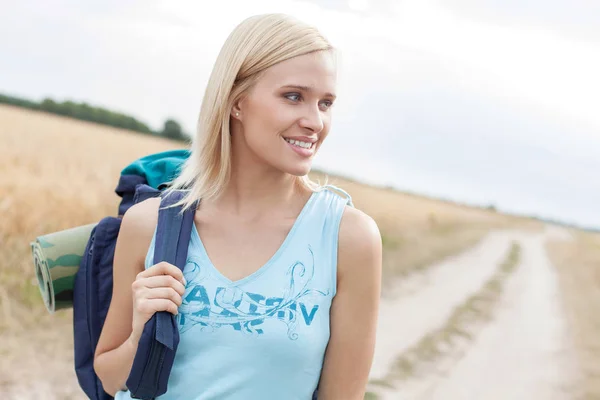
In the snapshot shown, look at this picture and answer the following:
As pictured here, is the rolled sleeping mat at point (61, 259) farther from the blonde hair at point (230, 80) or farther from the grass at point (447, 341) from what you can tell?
the grass at point (447, 341)

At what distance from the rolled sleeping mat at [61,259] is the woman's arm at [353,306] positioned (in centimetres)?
93

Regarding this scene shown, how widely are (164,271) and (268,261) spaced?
0.91 ft

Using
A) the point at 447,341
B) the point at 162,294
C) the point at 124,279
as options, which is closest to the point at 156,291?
the point at 162,294

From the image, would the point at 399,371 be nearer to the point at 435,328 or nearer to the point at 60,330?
the point at 435,328

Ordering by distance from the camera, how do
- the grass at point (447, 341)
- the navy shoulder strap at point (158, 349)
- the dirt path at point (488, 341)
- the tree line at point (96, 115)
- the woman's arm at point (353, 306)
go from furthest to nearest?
the tree line at point (96, 115) < the grass at point (447, 341) < the dirt path at point (488, 341) < the woman's arm at point (353, 306) < the navy shoulder strap at point (158, 349)

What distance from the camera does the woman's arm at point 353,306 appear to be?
69.7 inches

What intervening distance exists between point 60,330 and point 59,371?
2.27ft

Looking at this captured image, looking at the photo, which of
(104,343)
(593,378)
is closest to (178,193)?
(104,343)

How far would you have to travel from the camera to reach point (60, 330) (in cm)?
502

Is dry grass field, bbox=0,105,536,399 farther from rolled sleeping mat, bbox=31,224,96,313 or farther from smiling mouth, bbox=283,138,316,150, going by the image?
rolled sleeping mat, bbox=31,224,96,313

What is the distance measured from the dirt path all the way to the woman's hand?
11.6ft

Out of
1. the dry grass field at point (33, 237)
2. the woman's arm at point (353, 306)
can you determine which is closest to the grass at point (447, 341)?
the dry grass field at point (33, 237)

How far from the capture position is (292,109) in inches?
69.6

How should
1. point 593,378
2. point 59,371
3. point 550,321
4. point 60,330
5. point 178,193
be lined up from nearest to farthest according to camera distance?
point 178,193 < point 59,371 < point 60,330 < point 593,378 < point 550,321
